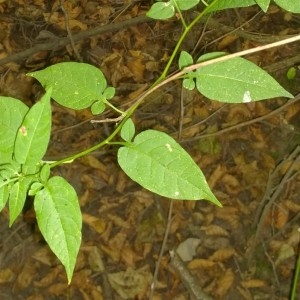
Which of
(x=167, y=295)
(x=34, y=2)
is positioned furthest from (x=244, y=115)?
(x=34, y=2)

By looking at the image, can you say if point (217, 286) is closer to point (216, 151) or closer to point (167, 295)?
point (167, 295)

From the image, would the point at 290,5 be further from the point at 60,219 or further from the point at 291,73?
the point at 291,73

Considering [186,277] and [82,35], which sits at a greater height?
[82,35]

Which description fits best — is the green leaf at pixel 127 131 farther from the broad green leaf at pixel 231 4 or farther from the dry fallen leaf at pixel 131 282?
the dry fallen leaf at pixel 131 282

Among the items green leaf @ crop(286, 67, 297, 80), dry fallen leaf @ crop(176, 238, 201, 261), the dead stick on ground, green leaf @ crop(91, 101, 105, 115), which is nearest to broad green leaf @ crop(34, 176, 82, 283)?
green leaf @ crop(91, 101, 105, 115)

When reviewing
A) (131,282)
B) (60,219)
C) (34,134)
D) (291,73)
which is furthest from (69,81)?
(291,73)

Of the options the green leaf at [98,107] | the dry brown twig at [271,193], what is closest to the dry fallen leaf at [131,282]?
the dry brown twig at [271,193]

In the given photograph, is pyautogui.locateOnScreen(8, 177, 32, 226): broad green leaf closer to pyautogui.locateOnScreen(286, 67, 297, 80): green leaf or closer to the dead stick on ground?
the dead stick on ground
